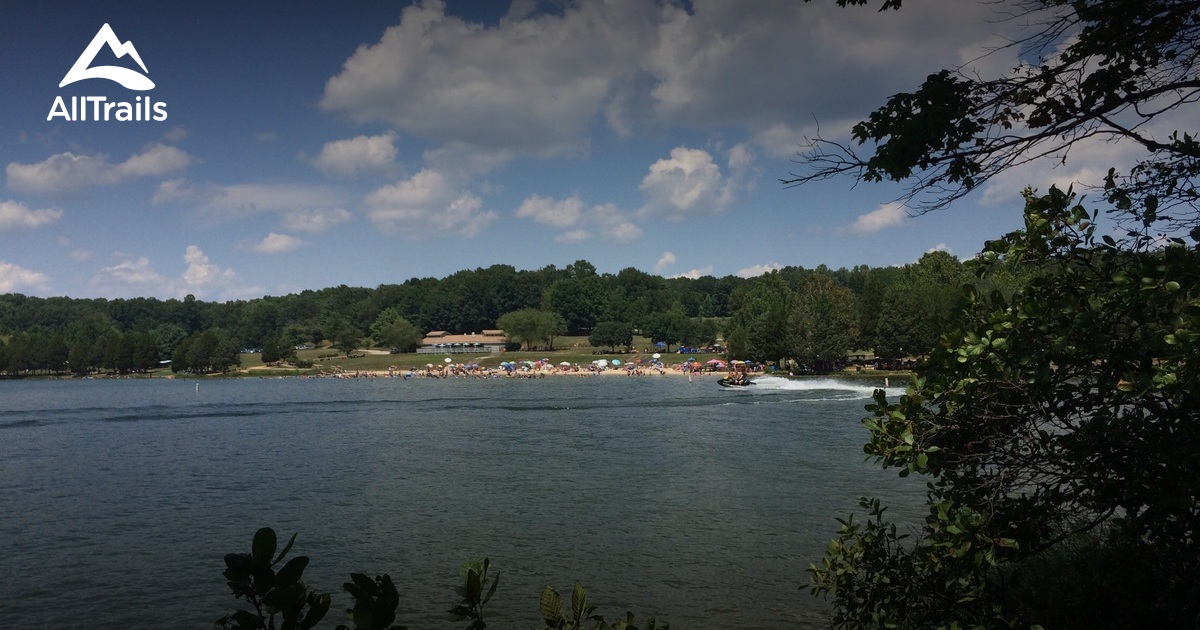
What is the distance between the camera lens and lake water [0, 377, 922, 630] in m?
18.1

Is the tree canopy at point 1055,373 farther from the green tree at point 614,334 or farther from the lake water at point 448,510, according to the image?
the green tree at point 614,334

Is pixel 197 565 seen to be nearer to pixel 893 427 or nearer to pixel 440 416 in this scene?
pixel 893 427

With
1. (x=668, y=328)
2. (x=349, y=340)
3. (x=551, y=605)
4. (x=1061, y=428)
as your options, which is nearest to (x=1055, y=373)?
(x=1061, y=428)

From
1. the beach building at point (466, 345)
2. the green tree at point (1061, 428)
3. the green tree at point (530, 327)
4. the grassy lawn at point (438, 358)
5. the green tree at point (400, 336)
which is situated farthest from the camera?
the green tree at point (400, 336)

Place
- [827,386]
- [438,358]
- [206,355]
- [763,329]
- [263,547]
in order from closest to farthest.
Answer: [263,547], [827,386], [763,329], [206,355], [438,358]

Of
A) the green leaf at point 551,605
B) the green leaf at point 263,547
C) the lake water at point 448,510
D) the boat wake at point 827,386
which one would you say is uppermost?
the green leaf at point 263,547

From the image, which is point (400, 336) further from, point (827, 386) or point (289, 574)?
point (289, 574)

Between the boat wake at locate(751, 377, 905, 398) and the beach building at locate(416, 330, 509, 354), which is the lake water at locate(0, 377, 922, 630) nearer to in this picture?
the boat wake at locate(751, 377, 905, 398)

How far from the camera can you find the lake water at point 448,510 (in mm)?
18109

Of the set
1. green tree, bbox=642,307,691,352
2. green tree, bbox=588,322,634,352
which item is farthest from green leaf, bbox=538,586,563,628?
green tree, bbox=588,322,634,352

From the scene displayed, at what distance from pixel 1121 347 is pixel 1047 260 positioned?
1.68 meters

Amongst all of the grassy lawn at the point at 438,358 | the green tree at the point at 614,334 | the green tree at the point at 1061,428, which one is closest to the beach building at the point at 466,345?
the grassy lawn at the point at 438,358

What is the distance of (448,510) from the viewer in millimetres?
27375

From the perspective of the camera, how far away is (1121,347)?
6855 mm
